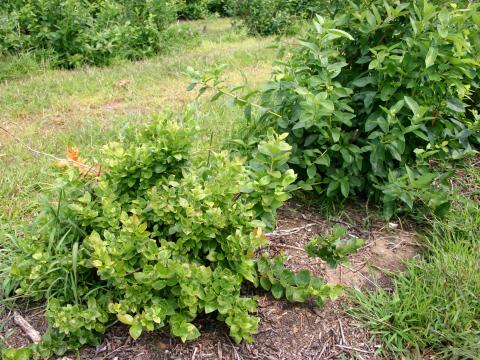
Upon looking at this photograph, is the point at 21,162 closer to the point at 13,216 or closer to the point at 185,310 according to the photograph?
the point at 13,216

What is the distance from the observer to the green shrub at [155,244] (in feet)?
6.10

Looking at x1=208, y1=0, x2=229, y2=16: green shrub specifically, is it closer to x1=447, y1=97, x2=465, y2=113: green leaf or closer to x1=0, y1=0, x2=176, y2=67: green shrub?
x1=0, y1=0, x2=176, y2=67: green shrub

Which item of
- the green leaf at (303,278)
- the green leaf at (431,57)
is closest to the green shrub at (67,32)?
the green leaf at (431,57)

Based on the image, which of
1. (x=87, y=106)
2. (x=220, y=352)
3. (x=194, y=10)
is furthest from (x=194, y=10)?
(x=220, y=352)

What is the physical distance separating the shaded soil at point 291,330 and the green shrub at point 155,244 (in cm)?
9

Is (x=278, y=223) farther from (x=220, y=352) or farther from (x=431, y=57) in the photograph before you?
(x=431, y=57)

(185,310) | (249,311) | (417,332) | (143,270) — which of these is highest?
(143,270)

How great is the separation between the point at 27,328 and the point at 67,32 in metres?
4.80

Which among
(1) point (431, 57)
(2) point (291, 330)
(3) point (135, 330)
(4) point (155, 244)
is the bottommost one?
(2) point (291, 330)

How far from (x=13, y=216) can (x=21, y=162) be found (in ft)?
2.36

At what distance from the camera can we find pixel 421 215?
2.68 m

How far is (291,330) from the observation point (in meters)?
Result: 2.08

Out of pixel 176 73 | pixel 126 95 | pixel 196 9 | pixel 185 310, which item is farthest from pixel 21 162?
pixel 196 9

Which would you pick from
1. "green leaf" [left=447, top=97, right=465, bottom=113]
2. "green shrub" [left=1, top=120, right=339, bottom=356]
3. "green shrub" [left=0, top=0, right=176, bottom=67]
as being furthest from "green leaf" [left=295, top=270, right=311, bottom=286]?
"green shrub" [left=0, top=0, right=176, bottom=67]
